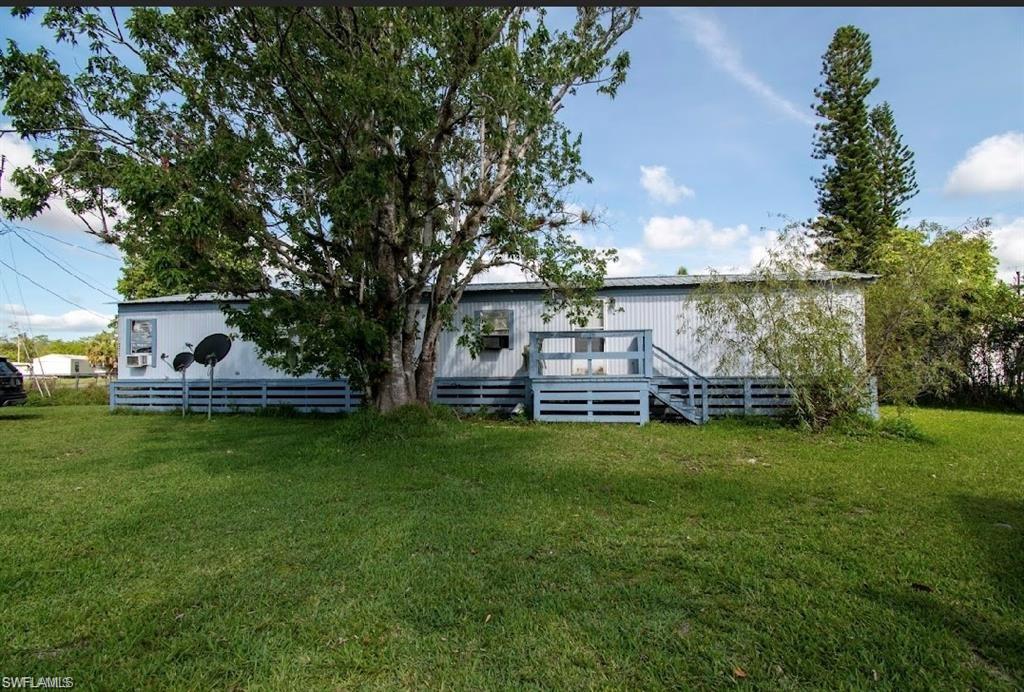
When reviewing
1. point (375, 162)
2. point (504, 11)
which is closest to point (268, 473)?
point (375, 162)

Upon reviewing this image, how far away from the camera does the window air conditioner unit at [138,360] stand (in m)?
14.5

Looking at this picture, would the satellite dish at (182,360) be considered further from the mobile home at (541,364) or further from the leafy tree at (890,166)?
the leafy tree at (890,166)

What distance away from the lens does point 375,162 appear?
723cm

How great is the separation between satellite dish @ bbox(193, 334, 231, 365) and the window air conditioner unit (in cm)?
197

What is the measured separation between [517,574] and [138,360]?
49.0 ft

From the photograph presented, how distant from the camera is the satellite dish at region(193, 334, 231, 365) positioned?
506 inches

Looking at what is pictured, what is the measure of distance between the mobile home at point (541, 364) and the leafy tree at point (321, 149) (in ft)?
8.44

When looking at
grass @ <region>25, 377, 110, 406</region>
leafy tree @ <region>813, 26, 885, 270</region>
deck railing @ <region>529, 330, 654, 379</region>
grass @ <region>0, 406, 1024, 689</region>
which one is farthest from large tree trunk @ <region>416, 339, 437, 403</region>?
leafy tree @ <region>813, 26, 885, 270</region>

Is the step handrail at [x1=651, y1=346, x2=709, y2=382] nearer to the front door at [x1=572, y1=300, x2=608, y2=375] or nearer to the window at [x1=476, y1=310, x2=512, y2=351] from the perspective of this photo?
the front door at [x1=572, y1=300, x2=608, y2=375]

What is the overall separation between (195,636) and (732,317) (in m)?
8.72

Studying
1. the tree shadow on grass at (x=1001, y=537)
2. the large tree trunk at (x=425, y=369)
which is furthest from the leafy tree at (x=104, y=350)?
the tree shadow on grass at (x=1001, y=537)

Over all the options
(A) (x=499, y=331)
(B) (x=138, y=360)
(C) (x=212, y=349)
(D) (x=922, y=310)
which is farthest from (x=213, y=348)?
(D) (x=922, y=310)

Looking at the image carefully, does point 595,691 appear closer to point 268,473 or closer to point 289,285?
point 268,473

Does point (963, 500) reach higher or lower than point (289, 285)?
lower
